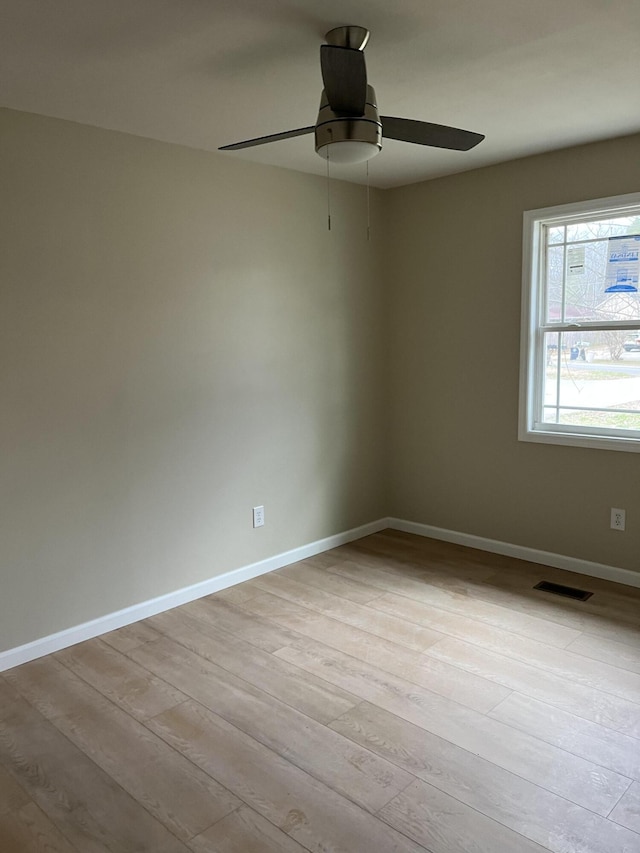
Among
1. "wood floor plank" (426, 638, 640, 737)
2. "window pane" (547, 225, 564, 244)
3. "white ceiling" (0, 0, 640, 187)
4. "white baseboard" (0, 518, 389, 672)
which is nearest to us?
"white ceiling" (0, 0, 640, 187)

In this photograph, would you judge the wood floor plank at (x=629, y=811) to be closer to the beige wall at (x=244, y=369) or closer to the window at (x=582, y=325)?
the beige wall at (x=244, y=369)

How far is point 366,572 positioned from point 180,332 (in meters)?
1.73

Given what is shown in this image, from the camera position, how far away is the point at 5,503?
108 inches

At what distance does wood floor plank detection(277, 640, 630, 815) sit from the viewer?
1996mm

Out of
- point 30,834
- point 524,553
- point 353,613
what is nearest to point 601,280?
point 524,553

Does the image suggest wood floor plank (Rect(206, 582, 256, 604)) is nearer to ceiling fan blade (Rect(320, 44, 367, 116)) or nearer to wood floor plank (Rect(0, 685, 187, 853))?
wood floor plank (Rect(0, 685, 187, 853))

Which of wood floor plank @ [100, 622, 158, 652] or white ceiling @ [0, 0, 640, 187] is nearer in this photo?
white ceiling @ [0, 0, 640, 187]

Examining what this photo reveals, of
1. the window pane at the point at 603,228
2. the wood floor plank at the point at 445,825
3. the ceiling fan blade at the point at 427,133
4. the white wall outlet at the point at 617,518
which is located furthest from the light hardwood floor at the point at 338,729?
the ceiling fan blade at the point at 427,133

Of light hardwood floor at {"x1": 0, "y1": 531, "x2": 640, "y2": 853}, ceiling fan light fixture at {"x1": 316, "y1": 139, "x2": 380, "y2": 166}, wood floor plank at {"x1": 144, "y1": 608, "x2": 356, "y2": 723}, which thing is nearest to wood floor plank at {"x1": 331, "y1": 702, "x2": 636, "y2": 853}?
light hardwood floor at {"x1": 0, "y1": 531, "x2": 640, "y2": 853}

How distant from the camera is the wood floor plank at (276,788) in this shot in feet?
5.91

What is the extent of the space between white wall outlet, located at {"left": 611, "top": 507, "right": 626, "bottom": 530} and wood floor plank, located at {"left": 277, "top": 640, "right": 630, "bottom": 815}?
163 centimetres

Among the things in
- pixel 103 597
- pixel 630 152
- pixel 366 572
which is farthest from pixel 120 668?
pixel 630 152

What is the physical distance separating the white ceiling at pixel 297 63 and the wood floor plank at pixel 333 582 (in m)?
2.31

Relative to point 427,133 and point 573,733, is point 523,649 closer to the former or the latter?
point 573,733
